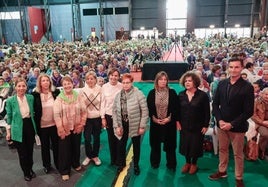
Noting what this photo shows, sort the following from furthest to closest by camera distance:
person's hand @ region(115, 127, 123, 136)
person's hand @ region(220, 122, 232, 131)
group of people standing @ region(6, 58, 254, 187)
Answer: person's hand @ region(115, 127, 123, 136) < group of people standing @ region(6, 58, 254, 187) < person's hand @ region(220, 122, 232, 131)

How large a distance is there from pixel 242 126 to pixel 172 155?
1.22 metres

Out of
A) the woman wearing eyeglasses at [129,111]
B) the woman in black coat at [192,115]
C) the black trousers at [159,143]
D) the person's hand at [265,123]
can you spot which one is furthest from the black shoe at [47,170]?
the person's hand at [265,123]

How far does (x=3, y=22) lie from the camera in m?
33.4

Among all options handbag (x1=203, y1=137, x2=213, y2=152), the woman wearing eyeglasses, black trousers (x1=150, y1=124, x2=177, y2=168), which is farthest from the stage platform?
the woman wearing eyeglasses

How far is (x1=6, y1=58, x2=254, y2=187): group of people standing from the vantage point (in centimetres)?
349

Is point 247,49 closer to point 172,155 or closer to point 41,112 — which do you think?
point 172,155

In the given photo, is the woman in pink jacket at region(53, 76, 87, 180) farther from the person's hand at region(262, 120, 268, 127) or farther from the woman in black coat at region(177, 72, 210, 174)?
the person's hand at region(262, 120, 268, 127)

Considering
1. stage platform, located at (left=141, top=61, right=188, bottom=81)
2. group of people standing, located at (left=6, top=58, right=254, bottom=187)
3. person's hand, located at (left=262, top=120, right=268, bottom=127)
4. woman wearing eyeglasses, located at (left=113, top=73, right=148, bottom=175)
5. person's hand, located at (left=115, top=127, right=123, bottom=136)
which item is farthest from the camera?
stage platform, located at (left=141, top=61, right=188, bottom=81)

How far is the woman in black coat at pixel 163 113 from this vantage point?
12.1 ft

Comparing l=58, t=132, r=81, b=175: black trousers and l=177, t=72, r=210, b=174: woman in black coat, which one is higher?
l=177, t=72, r=210, b=174: woman in black coat

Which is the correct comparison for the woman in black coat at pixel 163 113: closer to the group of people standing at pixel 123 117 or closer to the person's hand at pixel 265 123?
the group of people standing at pixel 123 117

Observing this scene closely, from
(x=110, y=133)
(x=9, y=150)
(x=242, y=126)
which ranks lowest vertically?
(x=9, y=150)

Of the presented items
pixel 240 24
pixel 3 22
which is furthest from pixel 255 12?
pixel 3 22

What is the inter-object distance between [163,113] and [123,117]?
1.87 ft
